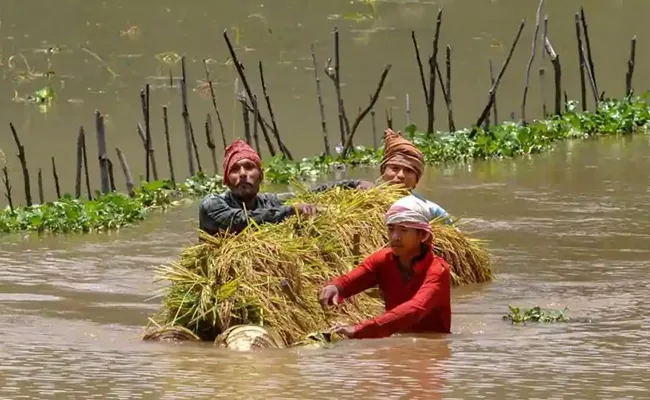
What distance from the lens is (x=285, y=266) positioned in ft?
27.4

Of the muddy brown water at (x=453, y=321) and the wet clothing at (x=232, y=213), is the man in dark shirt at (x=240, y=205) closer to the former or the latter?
the wet clothing at (x=232, y=213)

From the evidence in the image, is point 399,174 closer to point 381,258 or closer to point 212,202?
point 212,202

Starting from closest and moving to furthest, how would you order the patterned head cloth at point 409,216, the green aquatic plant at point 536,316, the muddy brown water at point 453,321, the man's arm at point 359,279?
the muddy brown water at point 453,321 < the patterned head cloth at point 409,216 < the man's arm at point 359,279 < the green aquatic plant at point 536,316

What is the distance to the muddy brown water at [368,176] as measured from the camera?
699cm

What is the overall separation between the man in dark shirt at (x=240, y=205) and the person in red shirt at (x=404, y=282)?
50.6 inches

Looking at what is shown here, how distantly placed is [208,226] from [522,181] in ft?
20.6

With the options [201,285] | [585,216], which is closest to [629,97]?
[585,216]

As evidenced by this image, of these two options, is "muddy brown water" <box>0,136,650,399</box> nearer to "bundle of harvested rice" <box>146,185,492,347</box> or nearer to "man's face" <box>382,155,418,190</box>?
"bundle of harvested rice" <box>146,185,492,347</box>

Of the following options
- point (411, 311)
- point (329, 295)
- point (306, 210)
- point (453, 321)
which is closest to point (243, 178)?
point (306, 210)

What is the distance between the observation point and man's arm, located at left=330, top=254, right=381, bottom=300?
7.80 meters

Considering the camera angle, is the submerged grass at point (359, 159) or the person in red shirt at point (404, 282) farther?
the submerged grass at point (359, 159)

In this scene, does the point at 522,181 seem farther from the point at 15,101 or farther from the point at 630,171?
the point at 15,101

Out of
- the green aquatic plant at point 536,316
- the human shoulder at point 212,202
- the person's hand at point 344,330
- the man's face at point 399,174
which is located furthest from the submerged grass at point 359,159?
the person's hand at point 344,330

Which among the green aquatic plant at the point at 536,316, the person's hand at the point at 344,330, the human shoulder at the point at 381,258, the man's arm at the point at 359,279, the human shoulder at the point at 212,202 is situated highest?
the human shoulder at the point at 212,202
